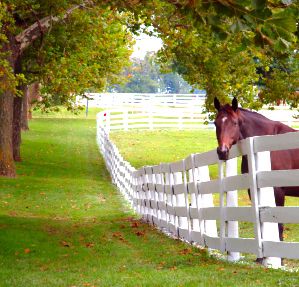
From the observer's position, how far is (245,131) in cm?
1220

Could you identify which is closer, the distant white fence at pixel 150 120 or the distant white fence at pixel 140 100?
the distant white fence at pixel 150 120

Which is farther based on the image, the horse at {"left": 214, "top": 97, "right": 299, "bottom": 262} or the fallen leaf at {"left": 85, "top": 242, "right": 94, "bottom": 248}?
the fallen leaf at {"left": 85, "top": 242, "right": 94, "bottom": 248}

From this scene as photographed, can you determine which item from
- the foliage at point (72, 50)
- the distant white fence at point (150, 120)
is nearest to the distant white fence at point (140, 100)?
the distant white fence at point (150, 120)

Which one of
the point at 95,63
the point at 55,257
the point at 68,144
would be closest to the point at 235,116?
the point at 55,257

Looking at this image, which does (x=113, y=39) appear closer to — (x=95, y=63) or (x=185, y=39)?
(x=95, y=63)

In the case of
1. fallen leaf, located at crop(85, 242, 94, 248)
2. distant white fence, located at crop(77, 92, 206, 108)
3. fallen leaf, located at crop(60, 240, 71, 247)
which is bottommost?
fallen leaf, located at crop(85, 242, 94, 248)

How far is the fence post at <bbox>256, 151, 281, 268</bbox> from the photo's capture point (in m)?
9.65

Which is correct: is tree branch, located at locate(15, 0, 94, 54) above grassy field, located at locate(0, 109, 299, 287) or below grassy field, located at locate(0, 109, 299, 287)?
above

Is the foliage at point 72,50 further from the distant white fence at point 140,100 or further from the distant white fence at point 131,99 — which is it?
the distant white fence at point 131,99

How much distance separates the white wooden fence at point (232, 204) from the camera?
9.16 metres

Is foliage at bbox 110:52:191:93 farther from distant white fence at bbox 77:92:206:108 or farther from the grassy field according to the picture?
the grassy field

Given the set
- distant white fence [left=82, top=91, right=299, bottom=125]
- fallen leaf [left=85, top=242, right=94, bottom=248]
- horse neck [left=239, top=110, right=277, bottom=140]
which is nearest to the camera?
horse neck [left=239, top=110, right=277, bottom=140]

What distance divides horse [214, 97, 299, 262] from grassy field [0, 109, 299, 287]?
1.48 m

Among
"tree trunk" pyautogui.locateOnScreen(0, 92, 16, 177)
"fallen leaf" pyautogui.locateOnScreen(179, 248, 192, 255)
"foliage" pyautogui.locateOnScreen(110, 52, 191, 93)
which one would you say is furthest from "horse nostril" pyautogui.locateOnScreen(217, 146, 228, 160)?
"foliage" pyautogui.locateOnScreen(110, 52, 191, 93)
